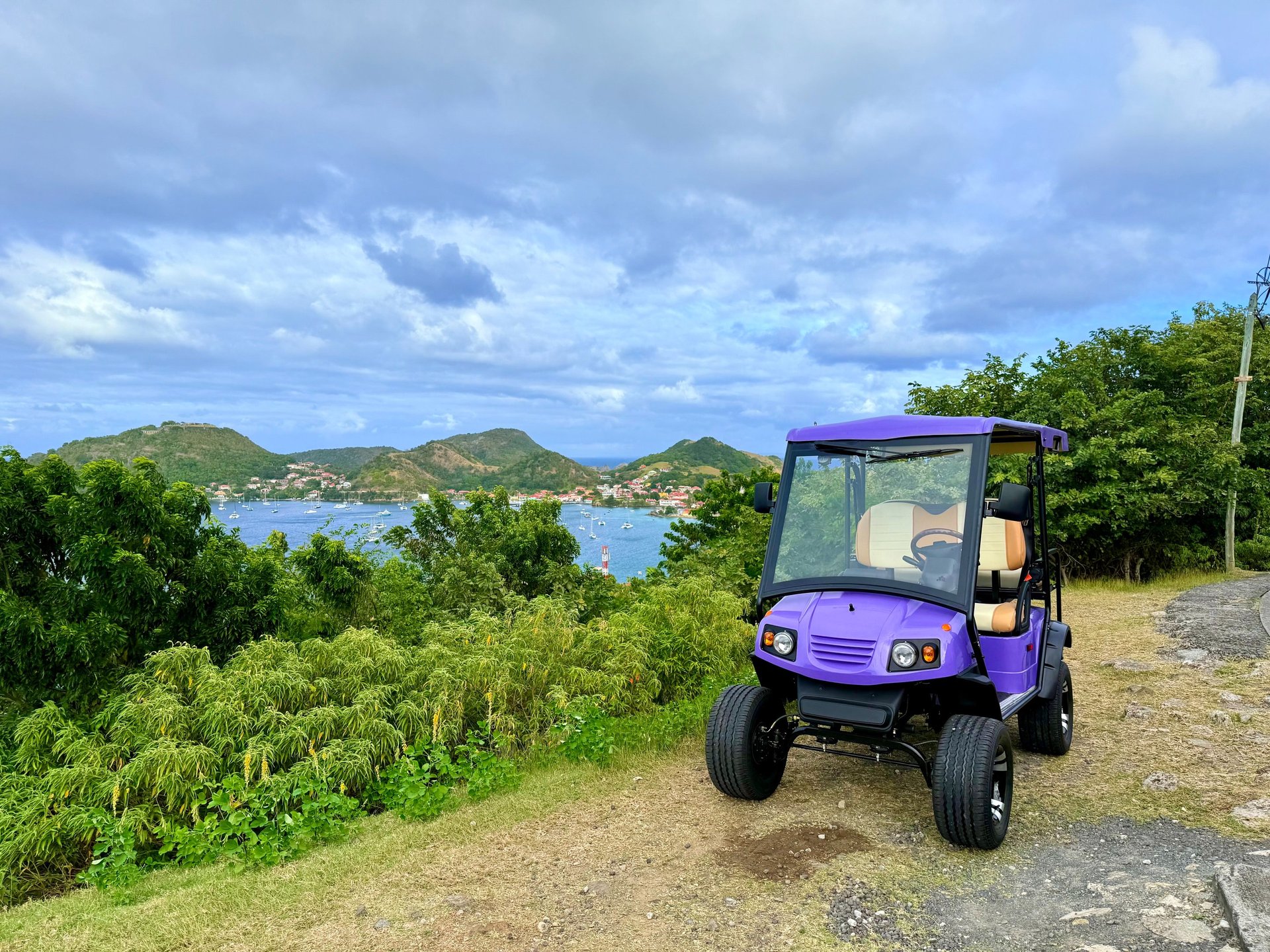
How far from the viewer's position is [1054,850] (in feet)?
14.1

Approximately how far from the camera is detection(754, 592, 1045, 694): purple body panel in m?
4.09

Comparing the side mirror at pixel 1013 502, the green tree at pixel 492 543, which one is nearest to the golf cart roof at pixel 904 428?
the side mirror at pixel 1013 502

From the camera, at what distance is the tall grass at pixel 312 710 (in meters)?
5.55

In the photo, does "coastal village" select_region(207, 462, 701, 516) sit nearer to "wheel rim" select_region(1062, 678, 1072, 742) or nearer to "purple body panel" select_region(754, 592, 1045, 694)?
"wheel rim" select_region(1062, 678, 1072, 742)

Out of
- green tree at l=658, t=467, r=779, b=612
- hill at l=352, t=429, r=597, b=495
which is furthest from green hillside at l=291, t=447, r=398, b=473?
green tree at l=658, t=467, r=779, b=612

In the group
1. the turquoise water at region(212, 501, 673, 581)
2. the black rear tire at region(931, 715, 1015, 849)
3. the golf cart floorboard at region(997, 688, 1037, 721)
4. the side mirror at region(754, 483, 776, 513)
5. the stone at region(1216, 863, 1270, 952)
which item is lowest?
the turquoise water at region(212, 501, 673, 581)

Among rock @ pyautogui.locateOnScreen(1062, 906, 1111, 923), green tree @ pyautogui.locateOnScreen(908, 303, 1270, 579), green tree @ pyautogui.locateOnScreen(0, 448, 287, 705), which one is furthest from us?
green tree @ pyautogui.locateOnScreen(908, 303, 1270, 579)

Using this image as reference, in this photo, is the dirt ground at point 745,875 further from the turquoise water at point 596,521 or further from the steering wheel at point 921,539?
the turquoise water at point 596,521

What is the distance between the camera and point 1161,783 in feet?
16.8

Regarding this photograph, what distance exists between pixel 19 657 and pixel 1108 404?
19229 mm

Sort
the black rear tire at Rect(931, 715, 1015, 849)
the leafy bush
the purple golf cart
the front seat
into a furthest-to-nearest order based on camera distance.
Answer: the leafy bush → the front seat → the purple golf cart → the black rear tire at Rect(931, 715, 1015, 849)

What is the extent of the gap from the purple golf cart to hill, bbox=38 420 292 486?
2185 inches

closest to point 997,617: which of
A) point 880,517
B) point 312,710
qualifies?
point 880,517

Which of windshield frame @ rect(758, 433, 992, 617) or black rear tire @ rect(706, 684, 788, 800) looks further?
black rear tire @ rect(706, 684, 788, 800)
